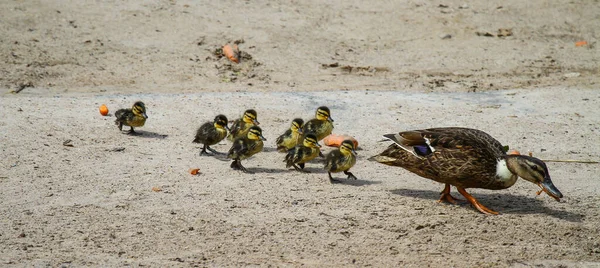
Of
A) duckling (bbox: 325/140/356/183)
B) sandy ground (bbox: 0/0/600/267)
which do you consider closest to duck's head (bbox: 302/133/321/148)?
sandy ground (bbox: 0/0/600/267)

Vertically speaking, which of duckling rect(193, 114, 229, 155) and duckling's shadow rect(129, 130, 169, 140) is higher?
duckling rect(193, 114, 229, 155)

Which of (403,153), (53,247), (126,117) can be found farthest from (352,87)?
(53,247)

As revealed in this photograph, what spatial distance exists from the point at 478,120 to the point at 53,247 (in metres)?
6.20

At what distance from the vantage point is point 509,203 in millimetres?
8180

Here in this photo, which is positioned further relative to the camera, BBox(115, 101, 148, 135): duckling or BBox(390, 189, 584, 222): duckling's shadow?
BBox(115, 101, 148, 135): duckling

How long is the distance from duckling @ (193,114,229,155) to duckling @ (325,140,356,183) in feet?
5.20

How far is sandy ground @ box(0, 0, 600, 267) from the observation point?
698cm

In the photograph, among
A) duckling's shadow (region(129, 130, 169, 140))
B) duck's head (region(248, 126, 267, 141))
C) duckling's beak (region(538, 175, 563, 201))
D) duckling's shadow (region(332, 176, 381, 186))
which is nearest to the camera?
duckling's beak (region(538, 175, 563, 201))

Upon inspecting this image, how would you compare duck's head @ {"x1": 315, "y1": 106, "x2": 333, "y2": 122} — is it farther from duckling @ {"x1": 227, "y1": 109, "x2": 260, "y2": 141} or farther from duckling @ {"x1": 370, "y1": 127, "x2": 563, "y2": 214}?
duckling @ {"x1": 370, "y1": 127, "x2": 563, "y2": 214}

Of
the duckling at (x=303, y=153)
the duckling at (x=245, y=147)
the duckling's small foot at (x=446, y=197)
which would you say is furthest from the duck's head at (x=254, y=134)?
the duckling's small foot at (x=446, y=197)

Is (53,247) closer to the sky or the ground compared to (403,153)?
closer to the ground

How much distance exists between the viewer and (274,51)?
13.9 metres

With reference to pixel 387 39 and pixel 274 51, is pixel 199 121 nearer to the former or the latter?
pixel 274 51

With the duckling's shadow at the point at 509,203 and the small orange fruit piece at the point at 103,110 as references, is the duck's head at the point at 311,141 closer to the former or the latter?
the duckling's shadow at the point at 509,203
